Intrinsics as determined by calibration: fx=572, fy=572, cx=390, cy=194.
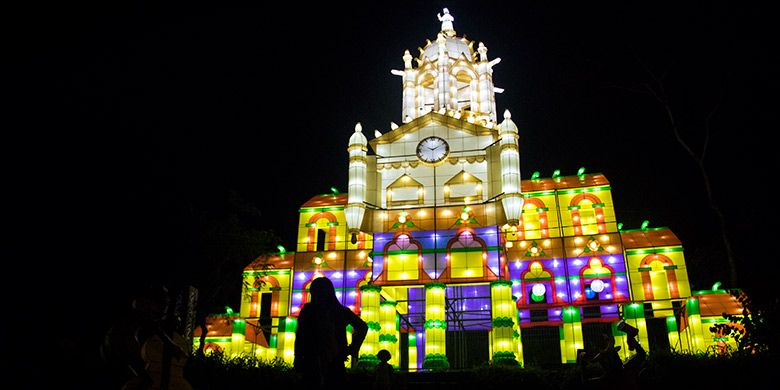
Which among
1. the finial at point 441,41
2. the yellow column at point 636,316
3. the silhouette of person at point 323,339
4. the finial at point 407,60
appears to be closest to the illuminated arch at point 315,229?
the finial at point 407,60

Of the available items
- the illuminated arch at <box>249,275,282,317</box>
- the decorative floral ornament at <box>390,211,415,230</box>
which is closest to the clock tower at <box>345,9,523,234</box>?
the decorative floral ornament at <box>390,211,415,230</box>

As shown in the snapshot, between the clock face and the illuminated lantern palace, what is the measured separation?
0.19ft

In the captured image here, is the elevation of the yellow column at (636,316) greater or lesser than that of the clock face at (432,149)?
lesser

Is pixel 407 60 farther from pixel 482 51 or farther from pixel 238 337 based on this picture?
pixel 238 337

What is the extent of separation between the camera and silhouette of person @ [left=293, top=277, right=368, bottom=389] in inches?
296

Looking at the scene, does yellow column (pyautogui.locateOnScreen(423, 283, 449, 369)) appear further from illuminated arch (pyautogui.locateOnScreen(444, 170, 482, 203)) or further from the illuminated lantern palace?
illuminated arch (pyautogui.locateOnScreen(444, 170, 482, 203))

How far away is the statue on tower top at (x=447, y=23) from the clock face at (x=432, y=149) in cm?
1158

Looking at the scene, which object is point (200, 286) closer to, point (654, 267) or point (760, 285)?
point (760, 285)

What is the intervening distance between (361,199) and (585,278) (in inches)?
500

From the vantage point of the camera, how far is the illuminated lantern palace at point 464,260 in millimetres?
27766

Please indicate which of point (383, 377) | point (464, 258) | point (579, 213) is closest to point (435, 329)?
point (464, 258)

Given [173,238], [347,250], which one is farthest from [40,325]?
[347,250]

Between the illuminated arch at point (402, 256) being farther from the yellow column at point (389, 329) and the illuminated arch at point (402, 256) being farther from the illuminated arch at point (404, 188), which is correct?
the illuminated arch at point (404, 188)

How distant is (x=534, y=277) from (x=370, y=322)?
10017mm
